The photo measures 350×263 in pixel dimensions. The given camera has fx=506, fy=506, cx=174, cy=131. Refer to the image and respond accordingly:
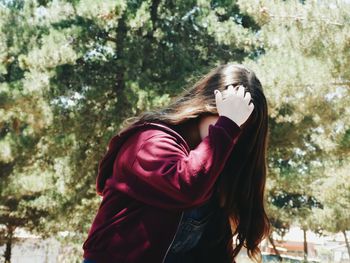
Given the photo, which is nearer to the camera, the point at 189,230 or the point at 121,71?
the point at 189,230

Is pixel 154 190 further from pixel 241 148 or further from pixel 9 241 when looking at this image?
pixel 9 241

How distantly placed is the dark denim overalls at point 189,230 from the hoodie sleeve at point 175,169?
119 millimetres

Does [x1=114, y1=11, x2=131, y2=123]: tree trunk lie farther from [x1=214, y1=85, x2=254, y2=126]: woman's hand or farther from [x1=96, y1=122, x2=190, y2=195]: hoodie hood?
[x1=214, y1=85, x2=254, y2=126]: woman's hand

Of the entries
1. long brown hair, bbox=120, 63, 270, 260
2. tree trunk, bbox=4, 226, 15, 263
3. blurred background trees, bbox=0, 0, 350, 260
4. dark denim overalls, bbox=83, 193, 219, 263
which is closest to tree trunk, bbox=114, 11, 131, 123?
blurred background trees, bbox=0, 0, 350, 260

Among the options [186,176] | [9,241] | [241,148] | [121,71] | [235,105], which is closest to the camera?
[186,176]

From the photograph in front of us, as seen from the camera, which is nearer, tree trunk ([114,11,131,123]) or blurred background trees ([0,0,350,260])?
blurred background trees ([0,0,350,260])

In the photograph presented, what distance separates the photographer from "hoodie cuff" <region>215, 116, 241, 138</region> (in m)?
1.12

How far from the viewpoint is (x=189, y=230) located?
1.24 meters

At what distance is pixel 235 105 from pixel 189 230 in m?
0.33

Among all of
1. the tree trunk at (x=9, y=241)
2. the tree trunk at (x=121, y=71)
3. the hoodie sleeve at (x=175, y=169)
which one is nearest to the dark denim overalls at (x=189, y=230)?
the hoodie sleeve at (x=175, y=169)

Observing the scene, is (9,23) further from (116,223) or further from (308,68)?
(116,223)

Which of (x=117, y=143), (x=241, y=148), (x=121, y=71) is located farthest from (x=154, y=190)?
(x=121, y=71)

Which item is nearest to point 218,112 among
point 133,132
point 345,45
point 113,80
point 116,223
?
point 133,132

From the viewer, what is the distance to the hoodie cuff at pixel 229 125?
3.69 ft
